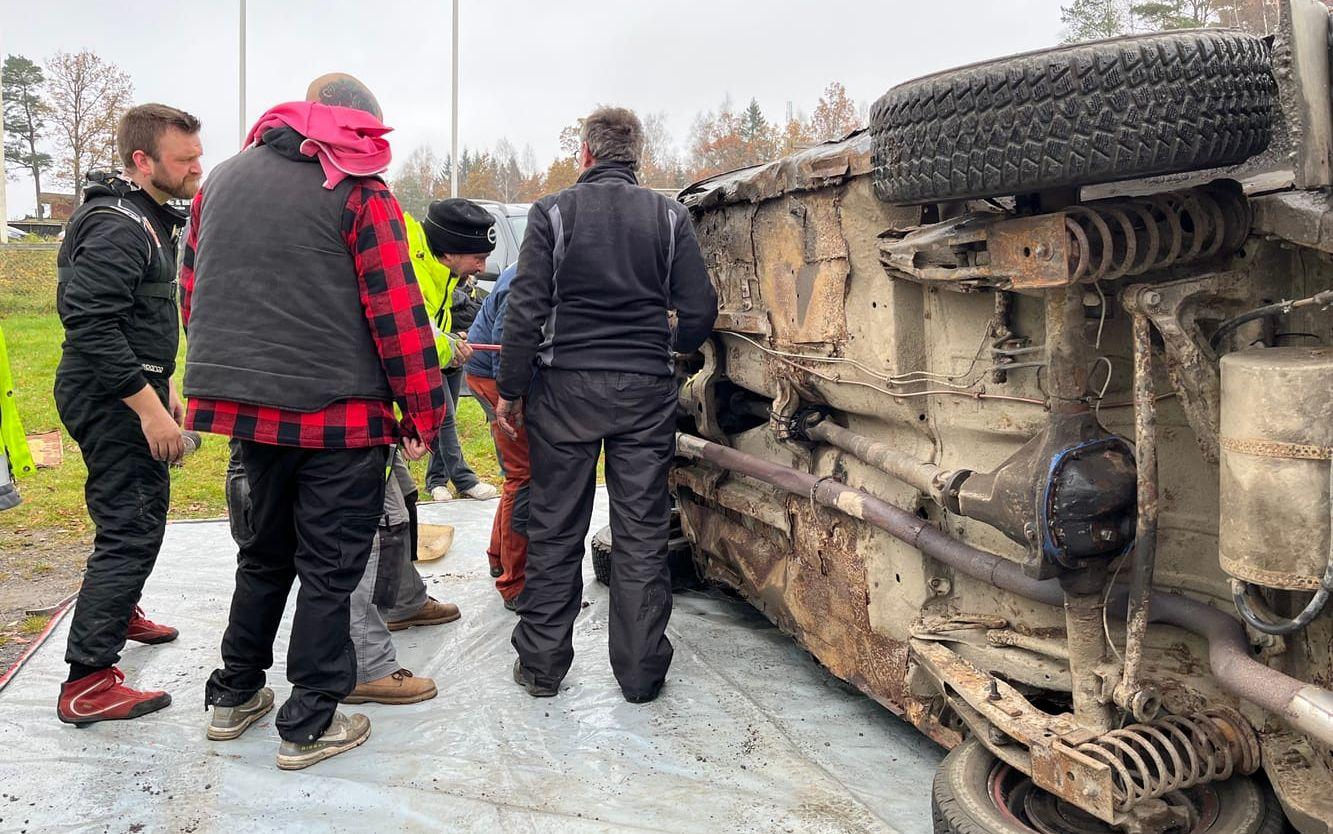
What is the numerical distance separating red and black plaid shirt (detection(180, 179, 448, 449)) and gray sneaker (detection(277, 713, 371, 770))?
0.87 m

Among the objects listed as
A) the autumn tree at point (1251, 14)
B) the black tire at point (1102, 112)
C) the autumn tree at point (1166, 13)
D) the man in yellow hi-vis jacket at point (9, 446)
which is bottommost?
the man in yellow hi-vis jacket at point (9, 446)

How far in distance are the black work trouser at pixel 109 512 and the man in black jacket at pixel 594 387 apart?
1.25m

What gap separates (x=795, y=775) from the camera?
309 centimetres

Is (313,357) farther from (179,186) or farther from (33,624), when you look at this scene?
(33,624)

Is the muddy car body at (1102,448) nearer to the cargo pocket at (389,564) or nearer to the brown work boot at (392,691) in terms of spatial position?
the brown work boot at (392,691)

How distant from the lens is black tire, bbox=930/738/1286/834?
7.74ft

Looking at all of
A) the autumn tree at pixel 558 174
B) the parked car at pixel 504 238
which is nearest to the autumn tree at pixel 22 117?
the autumn tree at pixel 558 174

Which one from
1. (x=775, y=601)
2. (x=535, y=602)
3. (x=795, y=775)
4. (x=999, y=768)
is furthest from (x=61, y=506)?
(x=999, y=768)

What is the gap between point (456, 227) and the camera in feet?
15.3

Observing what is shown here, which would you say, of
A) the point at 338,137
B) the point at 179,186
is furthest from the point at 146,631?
the point at 338,137

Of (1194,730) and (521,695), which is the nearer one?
(1194,730)

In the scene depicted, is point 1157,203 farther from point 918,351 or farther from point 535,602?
point 535,602

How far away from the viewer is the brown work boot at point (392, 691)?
142 inches

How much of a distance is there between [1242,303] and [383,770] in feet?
8.37
